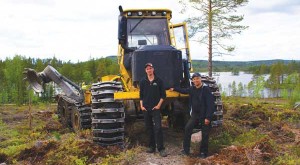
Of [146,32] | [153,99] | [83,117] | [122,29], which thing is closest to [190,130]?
[153,99]

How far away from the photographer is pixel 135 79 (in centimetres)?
920

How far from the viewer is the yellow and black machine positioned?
8.89 meters

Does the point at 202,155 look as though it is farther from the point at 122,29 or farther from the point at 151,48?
the point at 122,29

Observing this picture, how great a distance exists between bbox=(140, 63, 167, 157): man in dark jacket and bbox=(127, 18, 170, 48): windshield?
198 cm

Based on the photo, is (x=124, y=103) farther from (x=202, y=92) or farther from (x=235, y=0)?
(x=235, y=0)

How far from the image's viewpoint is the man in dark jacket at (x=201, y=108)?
8234 mm

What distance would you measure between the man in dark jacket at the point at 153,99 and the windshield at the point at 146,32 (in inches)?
78.0

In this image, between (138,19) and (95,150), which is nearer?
(95,150)

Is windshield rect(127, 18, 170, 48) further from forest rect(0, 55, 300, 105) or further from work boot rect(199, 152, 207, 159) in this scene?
forest rect(0, 55, 300, 105)

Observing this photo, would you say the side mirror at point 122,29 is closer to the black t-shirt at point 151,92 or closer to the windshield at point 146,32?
the windshield at point 146,32

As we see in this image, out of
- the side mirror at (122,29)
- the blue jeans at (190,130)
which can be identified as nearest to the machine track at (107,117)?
the side mirror at (122,29)

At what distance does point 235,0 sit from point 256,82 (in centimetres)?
601

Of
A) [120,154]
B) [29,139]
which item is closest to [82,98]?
[29,139]

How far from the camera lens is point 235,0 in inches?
1105
